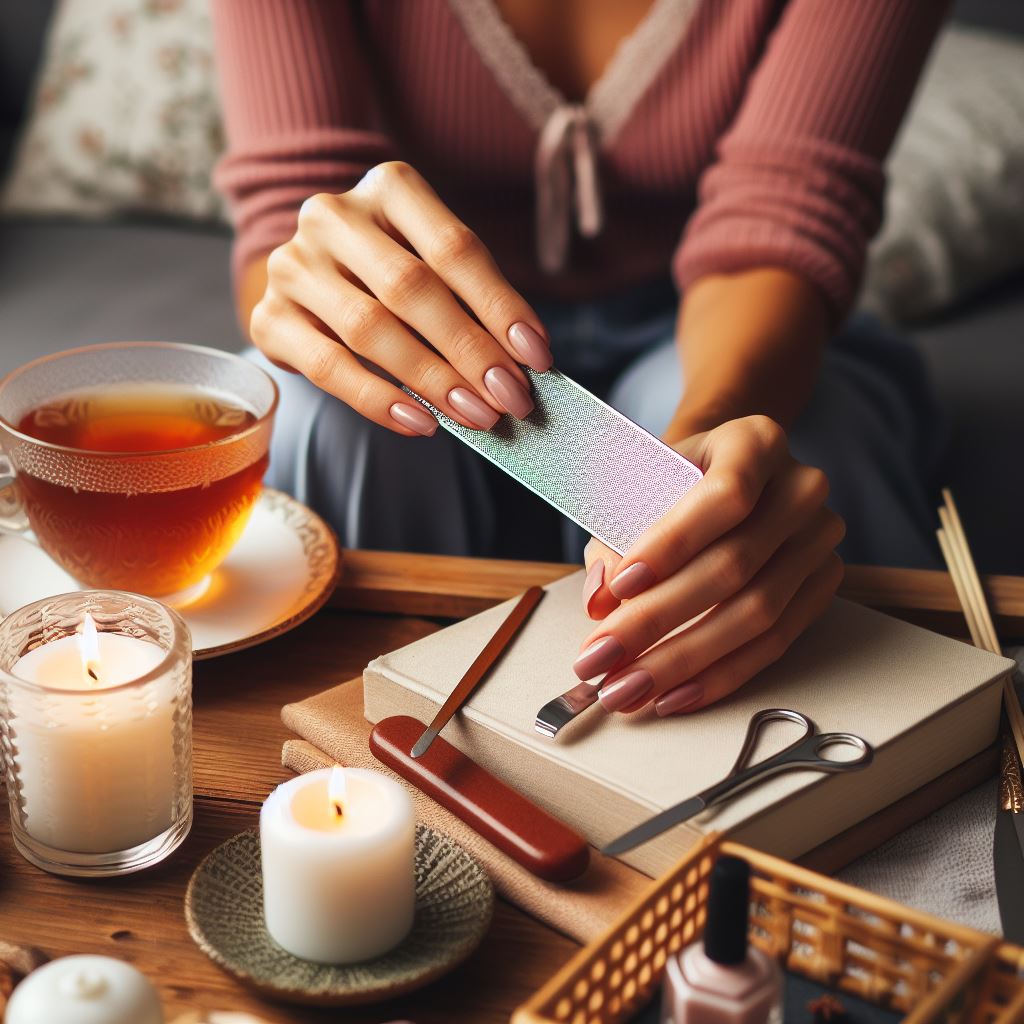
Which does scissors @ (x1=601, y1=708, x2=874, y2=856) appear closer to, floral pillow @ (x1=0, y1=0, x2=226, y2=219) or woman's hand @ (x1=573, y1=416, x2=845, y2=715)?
woman's hand @ (x1=573, y1=416, x2=845, y2=715)

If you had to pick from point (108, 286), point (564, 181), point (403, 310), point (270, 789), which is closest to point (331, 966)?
point (270, 789)

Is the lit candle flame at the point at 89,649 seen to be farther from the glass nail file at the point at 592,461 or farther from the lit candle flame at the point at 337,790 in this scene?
the glass nail file at the point at 592,461

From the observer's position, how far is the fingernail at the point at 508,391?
2.29 feet

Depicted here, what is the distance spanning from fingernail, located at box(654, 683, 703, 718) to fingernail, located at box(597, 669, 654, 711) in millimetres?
11

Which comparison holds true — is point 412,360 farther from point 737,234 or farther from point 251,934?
point 737,234

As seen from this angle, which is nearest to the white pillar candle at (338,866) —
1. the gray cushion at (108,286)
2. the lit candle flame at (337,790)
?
the lit candle flame at (337,790)

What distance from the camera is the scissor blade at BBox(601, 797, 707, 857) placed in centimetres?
53

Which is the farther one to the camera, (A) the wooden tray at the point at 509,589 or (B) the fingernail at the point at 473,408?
(A) the wooden tray at the point at 509,589

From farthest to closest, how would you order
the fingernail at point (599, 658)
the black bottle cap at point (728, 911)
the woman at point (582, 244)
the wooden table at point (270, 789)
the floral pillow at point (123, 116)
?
1. the floral pillow at point (123, 116)
2. the woman at point (582, 244)
3. the fingernail at point (599, 658)
4. the wooden table at point (270, 789)
5. the black bottle cap at point (728, 911)

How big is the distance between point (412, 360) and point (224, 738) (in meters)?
0.23

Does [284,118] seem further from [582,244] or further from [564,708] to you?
[564,708]

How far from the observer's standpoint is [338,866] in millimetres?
495

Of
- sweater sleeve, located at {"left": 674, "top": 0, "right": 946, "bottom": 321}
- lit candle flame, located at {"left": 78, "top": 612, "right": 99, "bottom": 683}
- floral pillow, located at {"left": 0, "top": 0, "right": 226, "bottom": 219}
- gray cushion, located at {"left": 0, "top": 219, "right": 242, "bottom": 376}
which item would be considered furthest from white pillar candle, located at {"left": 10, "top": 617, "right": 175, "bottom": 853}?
floral pillow, located at {"left": 0, "top": 0, "right": 226, "bottom": 219}

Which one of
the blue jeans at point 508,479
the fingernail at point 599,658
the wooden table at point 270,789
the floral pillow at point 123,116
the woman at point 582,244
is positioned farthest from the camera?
the floral pillow at point 123,116
